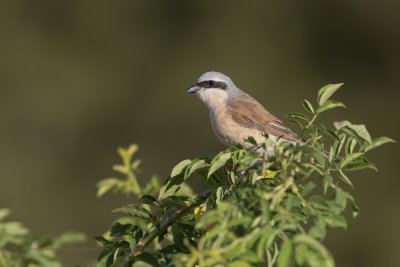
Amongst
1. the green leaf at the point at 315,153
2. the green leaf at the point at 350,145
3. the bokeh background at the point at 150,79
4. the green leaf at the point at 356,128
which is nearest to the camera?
the green leaf at the point at 315,153

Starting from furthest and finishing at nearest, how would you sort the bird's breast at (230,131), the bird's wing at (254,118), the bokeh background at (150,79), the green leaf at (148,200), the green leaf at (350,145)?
the bokeh background at (150,79) → the bird's wing at (254,118) → the bird's breast at (230,131) → the green leaf at (148,200) → the green leaf at (350,145)

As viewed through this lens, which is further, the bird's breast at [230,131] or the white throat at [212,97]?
the white throat at [212,97]

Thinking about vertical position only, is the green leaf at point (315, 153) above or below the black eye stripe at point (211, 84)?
below

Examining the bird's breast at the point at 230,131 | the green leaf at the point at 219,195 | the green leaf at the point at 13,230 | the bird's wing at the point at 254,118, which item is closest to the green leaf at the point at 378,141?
the green leaf at the point at 219,195

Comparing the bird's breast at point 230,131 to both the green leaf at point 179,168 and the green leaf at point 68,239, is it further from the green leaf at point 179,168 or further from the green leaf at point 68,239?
the green leaf at point 68,239

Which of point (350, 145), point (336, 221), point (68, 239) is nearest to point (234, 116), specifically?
point (350, 145)

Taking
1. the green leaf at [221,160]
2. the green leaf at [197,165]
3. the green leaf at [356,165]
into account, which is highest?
the green leaf at [197,165]

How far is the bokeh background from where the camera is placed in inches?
476

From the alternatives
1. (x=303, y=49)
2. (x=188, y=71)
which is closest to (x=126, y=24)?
(x=188, y=71)

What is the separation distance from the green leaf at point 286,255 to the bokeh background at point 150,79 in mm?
10208

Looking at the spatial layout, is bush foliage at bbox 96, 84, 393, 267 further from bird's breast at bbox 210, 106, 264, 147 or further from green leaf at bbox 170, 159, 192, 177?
bird's breast at bbox 210, 106, 264, 147

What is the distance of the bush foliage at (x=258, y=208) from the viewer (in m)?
1.41

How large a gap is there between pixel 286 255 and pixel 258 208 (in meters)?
0.23

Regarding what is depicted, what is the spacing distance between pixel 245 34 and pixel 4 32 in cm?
613
